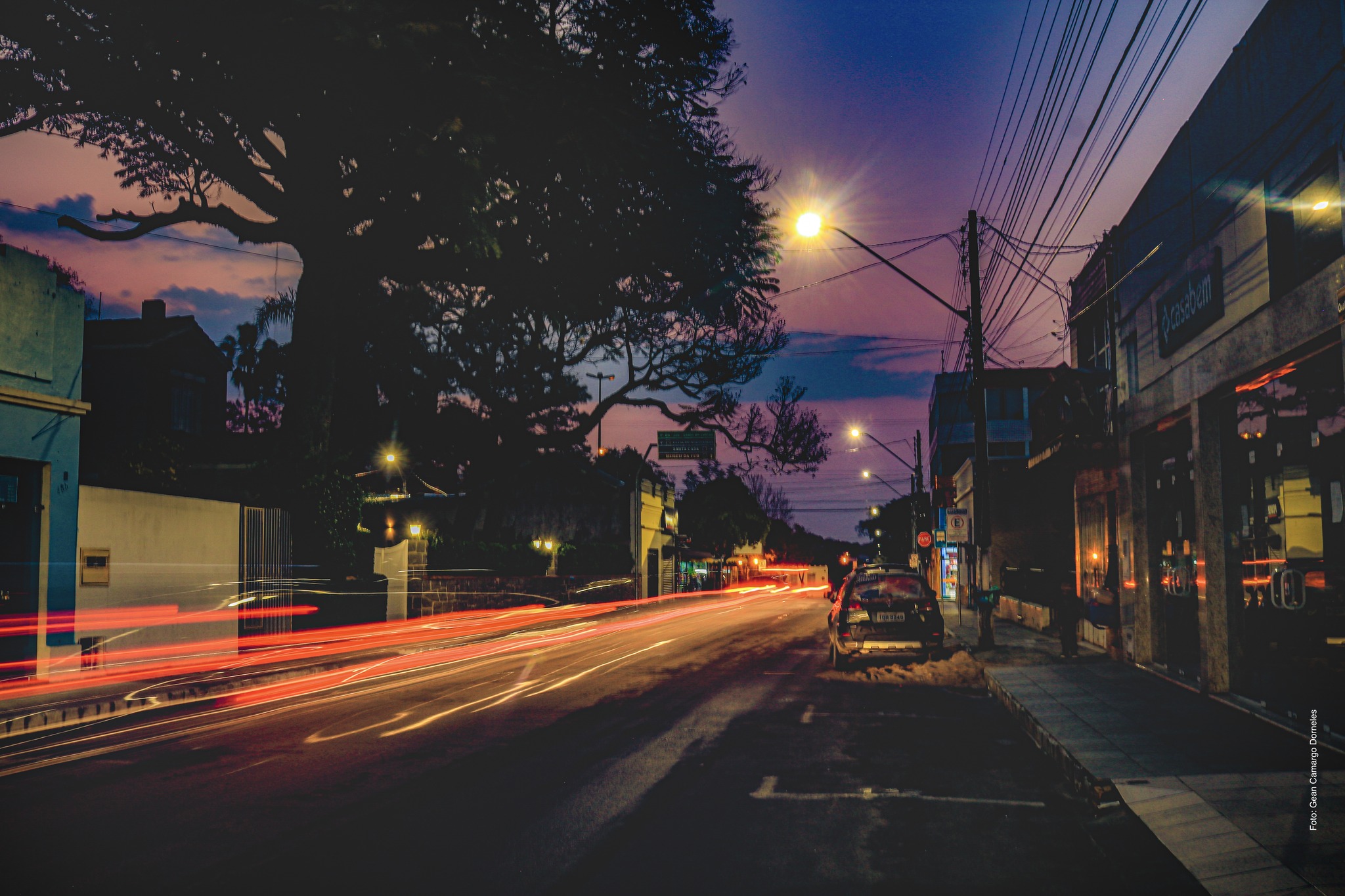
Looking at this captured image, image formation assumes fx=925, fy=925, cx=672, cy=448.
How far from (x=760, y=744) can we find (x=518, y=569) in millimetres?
30566

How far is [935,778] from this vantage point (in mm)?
7750

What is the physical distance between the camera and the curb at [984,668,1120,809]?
682cm

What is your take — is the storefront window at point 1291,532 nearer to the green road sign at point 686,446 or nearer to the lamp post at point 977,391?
the lamp post at point 977,391

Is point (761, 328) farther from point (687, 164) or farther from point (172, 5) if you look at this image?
point (172, 5)

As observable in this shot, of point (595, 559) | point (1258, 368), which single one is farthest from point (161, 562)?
point (595, 559)

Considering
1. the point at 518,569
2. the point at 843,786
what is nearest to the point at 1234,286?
the point at 843,786

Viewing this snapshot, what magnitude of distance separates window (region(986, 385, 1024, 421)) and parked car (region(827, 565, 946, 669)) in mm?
54545

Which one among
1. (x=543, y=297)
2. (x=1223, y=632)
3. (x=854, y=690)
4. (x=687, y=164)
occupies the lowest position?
(x=854, y=690)

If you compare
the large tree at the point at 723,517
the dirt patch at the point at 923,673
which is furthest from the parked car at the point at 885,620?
the large tree at the point at 723,517

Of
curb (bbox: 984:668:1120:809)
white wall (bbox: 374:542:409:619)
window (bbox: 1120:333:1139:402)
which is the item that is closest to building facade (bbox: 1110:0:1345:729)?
window (bbox: 1120:333:1139:402)

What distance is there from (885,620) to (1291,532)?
6.53 meters

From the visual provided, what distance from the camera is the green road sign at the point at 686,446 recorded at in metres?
41.0

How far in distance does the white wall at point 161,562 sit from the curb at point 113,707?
363 cm

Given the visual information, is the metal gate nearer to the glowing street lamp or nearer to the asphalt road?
the asphalt road
